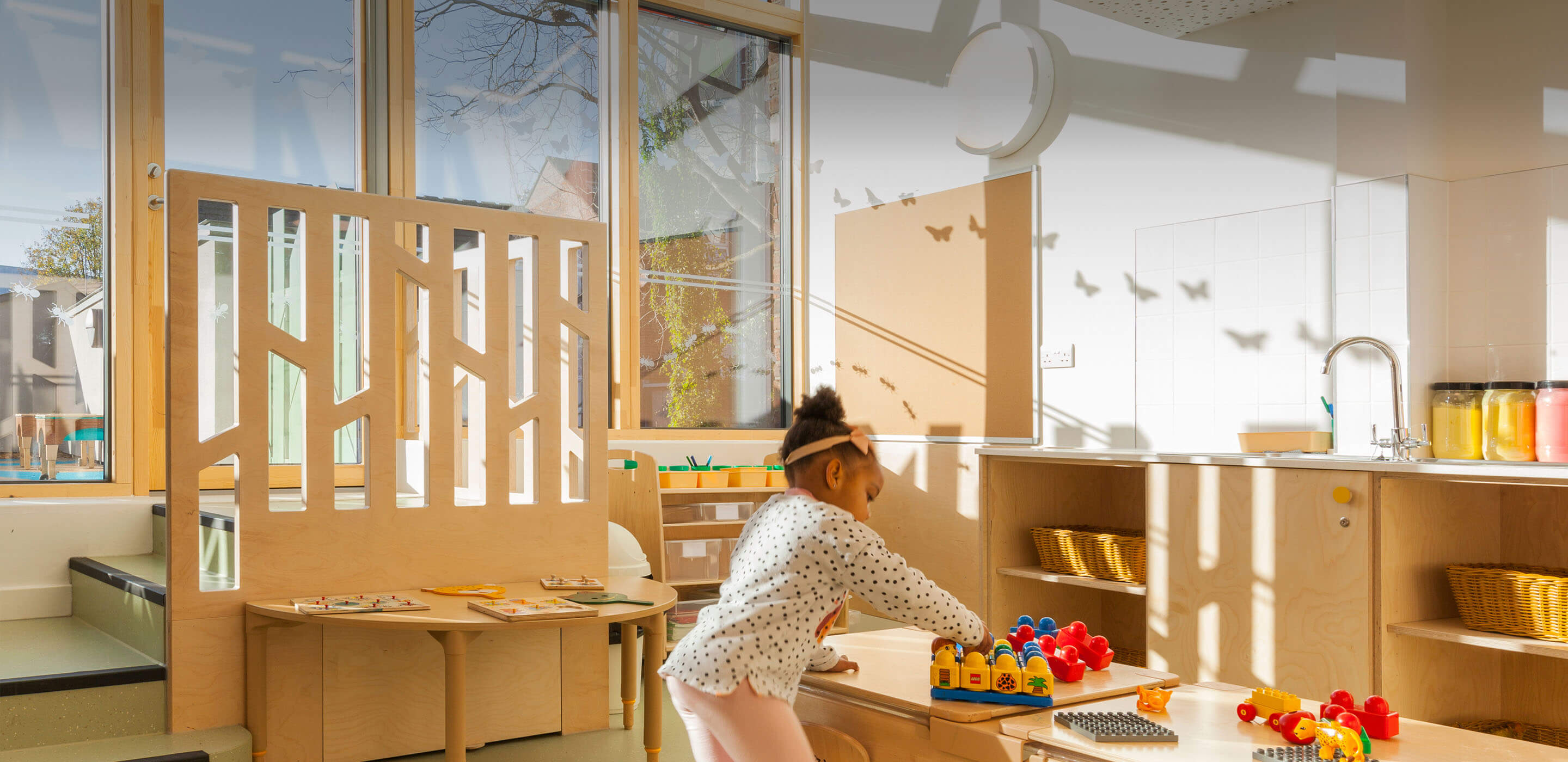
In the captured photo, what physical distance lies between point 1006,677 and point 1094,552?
1.94 meters

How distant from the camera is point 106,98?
4.06 m

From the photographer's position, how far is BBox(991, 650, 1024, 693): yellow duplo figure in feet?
5.73

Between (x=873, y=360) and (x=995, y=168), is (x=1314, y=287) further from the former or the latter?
(x=873, y=360)

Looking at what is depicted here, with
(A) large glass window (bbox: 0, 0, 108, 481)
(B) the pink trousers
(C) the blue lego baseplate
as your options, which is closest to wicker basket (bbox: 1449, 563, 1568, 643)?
(C) the blue lego baseplate

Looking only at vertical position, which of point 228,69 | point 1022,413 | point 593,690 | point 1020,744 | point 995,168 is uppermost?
point 228,69

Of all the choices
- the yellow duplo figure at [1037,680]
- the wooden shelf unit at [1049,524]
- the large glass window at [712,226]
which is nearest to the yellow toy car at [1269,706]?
the yellow duplo figure at [1037,680]

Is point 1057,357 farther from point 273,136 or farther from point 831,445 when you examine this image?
point 273,136

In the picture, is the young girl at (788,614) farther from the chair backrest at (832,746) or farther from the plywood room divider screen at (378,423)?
the plywood room divider screen at (378,423)

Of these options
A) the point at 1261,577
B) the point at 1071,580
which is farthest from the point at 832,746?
the point at 1071,580

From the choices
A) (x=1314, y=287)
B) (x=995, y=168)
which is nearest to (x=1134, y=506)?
(x=1314, y=287)

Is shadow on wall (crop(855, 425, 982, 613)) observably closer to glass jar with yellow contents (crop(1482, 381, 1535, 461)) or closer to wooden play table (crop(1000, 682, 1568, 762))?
glass jar with yellow contents (crop(1482, 381, 1535, 461))

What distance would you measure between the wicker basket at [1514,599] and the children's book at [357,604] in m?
2.57

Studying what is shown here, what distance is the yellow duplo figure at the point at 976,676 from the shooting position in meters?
1.75

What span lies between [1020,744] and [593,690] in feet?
6.89
